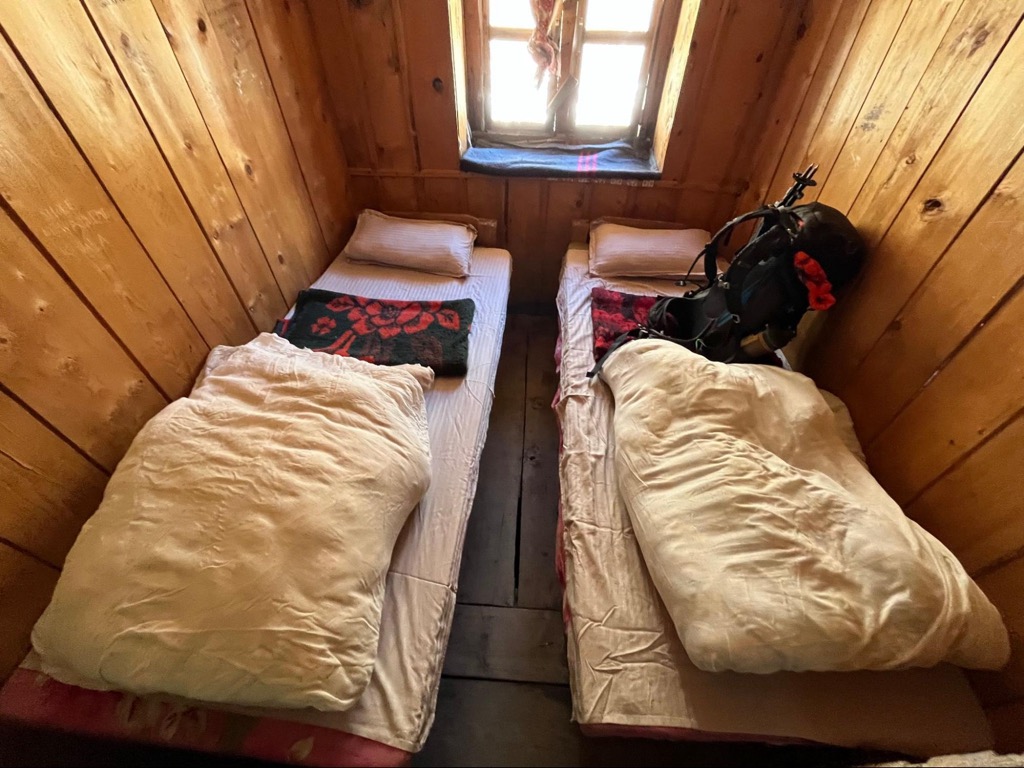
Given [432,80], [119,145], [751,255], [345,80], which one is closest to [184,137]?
[119,145]

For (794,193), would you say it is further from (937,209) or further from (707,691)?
(707,691)

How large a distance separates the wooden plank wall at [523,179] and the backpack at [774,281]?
659mm

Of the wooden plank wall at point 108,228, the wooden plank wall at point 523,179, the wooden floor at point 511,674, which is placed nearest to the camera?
the wooden plank wall at point 108,228

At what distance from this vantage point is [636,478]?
979 millimetres

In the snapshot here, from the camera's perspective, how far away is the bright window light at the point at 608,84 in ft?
5.80

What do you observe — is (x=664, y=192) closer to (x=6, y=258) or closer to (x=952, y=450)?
(x=952, y=450)

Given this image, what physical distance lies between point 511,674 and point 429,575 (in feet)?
1.35

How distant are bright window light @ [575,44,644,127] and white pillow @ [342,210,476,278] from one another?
741mm

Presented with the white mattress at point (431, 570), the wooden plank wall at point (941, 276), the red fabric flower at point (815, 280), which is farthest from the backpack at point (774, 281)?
the white mattress at point (431, 570)

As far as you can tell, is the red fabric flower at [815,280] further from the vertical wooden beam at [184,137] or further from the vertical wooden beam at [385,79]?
the vertical wooden beam at [184,137]

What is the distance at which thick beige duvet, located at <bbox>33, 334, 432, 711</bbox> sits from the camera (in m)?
0.69

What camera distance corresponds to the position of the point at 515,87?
6.21ft

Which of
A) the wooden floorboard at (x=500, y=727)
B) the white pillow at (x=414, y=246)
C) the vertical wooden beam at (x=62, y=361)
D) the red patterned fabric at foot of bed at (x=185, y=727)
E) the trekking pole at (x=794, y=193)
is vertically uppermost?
the trekking pole at (x=794, y=193)

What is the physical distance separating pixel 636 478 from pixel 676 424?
150mm
